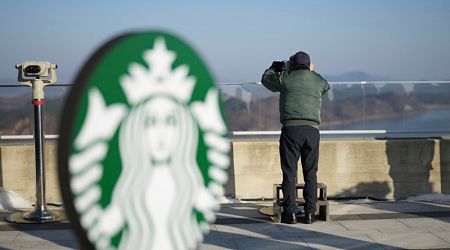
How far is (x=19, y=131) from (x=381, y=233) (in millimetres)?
5357

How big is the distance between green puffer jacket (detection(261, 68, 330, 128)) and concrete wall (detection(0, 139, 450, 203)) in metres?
1.90

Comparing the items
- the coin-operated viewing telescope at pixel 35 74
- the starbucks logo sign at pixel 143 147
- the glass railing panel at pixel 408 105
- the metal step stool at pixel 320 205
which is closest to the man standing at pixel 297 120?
the metal step stool at pixel 320 205

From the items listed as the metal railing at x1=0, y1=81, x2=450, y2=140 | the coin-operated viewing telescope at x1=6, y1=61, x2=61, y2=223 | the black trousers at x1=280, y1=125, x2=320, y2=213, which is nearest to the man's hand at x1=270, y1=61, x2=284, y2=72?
the black trousers at x1=280, y1=125, x2=320, y2=213

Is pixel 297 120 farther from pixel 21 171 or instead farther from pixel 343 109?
pixel 343 109

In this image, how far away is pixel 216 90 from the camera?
2496 mm

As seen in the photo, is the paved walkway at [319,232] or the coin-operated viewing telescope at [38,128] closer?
the paved walkway at [319,232]

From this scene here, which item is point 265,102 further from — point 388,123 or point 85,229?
point 85,229

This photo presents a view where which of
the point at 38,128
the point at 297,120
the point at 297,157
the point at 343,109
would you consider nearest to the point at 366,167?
the point at 343,109

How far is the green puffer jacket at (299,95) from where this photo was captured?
662 cm

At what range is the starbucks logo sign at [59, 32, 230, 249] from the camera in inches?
81.7

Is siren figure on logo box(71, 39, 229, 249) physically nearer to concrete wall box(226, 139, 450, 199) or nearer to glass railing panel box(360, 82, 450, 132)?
concrete wall box(226, 139, 450, 199)

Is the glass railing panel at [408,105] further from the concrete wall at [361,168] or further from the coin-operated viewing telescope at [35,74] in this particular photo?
the coin-operated viewing telescope at [35,74]

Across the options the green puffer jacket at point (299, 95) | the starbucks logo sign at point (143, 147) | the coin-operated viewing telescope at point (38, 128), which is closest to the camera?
the starbucks logo sign at point (143, 147)

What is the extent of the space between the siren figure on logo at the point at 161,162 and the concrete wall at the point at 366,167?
5.99m
